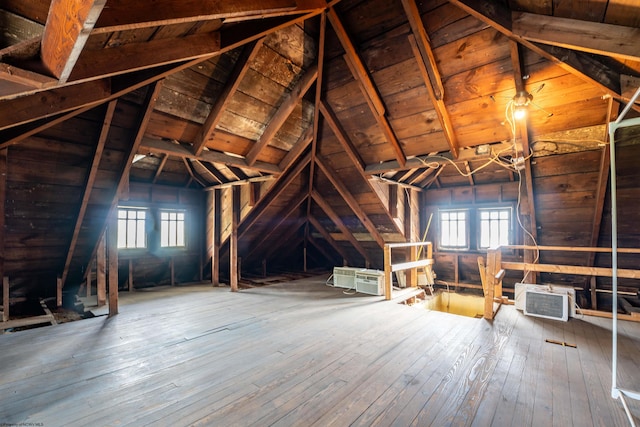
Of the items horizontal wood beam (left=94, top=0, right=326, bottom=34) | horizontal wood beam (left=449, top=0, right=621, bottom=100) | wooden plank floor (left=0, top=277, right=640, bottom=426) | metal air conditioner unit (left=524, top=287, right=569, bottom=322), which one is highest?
horizontal wood beam (left=449, top=0, right=621, bottom=100)

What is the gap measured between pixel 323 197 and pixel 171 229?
11.0ft

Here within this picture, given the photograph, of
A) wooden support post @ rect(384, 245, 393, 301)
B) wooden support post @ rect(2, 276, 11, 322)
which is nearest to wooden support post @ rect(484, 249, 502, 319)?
wooden support post @ rect(384, 245, 393, 301)

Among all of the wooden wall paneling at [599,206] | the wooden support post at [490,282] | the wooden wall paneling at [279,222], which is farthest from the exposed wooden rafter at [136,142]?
the wooden wall paneling at [599,206]

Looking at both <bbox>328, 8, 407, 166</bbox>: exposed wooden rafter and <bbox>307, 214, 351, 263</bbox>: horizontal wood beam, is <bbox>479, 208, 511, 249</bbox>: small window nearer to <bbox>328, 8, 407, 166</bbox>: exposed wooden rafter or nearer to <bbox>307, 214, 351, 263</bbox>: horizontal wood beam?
<bbox>328, 8, 407, 166</bbox>: exposed wooden rafter

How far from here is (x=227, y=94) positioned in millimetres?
3004

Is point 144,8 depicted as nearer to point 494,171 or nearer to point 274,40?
point 274,40

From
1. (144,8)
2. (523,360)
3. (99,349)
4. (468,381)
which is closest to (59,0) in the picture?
(144,8)

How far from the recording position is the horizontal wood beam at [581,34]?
1752 mm

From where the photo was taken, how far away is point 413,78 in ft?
10.0

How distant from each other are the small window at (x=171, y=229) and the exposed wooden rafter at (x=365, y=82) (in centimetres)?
474

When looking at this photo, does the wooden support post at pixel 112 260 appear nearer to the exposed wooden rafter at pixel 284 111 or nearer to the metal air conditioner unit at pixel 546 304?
the exposed wooden rafter at pixel 284 111

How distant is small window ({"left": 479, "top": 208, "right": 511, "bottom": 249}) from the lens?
209 inches

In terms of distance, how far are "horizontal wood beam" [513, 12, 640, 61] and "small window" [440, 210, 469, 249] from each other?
4093 mm

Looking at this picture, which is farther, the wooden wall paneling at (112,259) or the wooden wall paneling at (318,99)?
the wooden wall paneling at (112,259)
